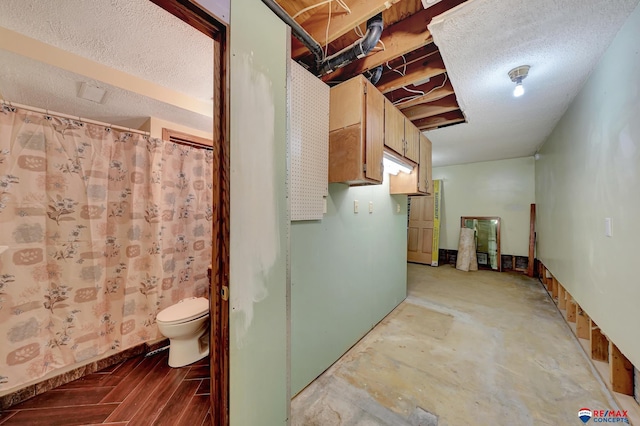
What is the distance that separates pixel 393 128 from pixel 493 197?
4.39 m

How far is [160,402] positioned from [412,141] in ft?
10.8

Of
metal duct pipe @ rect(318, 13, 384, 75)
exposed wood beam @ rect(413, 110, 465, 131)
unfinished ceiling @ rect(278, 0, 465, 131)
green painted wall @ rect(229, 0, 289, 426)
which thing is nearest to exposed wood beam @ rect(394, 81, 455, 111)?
unfinished ceiling @ rect(278, 0, 465, 131)

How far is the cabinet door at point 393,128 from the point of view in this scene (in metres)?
2.12

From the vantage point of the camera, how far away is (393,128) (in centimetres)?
225

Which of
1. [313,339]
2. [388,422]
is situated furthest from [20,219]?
[388,422]

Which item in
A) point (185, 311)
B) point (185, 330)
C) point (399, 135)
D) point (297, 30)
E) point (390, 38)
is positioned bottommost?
point (185, 330)

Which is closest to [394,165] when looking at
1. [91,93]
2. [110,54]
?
[110,54]

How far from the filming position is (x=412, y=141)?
2.73m

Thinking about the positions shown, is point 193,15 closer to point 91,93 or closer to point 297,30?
point 297,30

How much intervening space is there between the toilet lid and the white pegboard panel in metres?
1.34

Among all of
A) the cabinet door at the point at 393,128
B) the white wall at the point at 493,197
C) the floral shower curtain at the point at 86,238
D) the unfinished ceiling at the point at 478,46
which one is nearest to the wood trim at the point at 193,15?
the unfinished ceiling at the point at 478,46

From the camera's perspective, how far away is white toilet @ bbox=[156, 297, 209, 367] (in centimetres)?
192

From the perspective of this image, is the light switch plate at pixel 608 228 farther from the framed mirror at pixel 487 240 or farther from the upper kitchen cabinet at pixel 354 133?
the framed mirror at pixel 487 240

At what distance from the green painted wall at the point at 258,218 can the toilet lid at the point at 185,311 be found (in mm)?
1147
